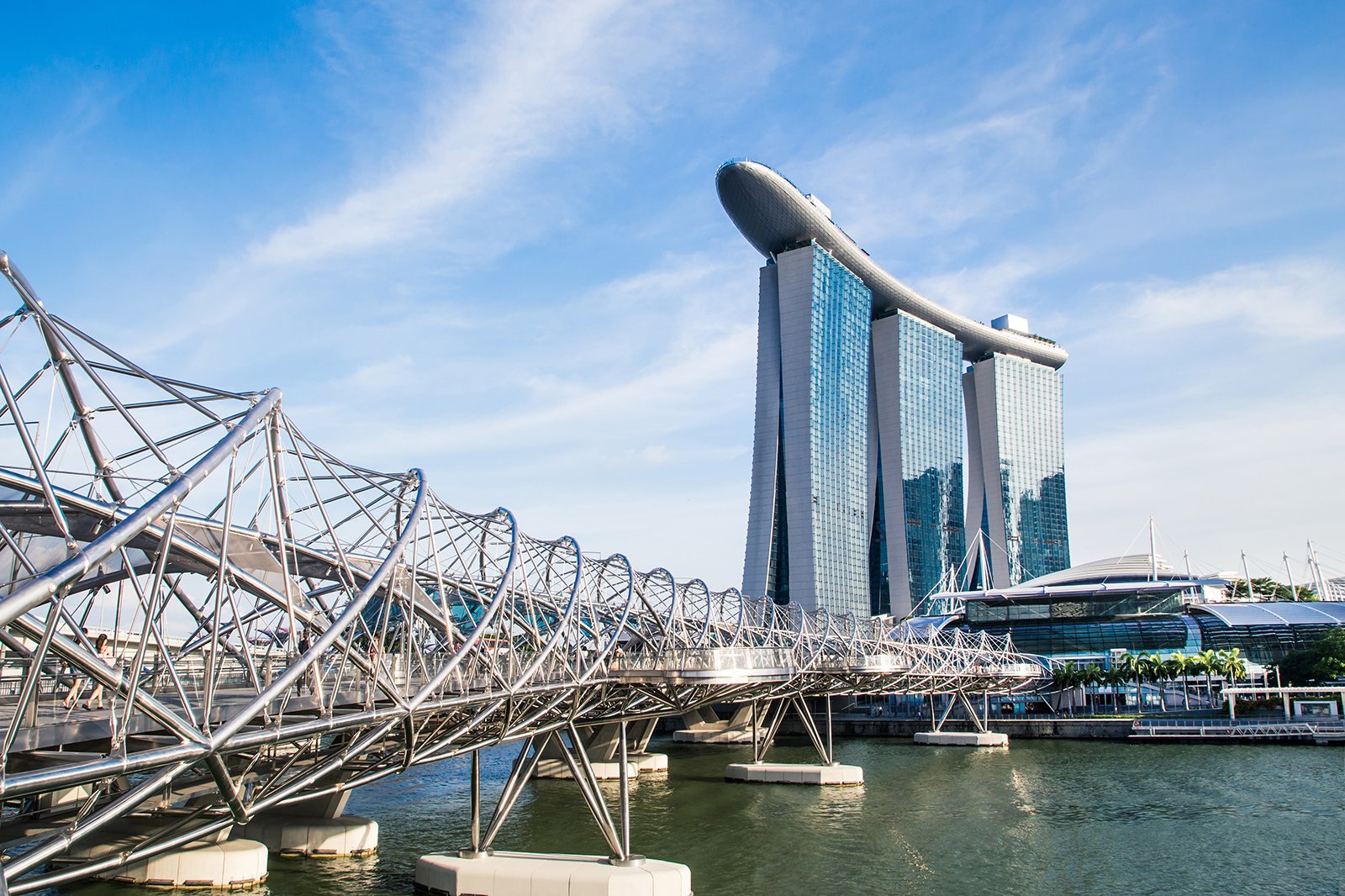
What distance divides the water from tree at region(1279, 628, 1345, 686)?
1302 inches

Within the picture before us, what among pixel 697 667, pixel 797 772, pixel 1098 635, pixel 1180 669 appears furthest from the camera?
pixel 1098 635

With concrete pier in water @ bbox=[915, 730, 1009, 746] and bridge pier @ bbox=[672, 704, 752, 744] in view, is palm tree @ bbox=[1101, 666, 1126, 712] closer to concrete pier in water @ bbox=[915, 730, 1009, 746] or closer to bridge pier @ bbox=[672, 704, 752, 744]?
concrete pier in water @ bbox=[915, 730, 1009, 746]

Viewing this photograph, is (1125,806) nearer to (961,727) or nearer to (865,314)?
(961,727)

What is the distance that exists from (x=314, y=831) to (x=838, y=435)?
136379mm

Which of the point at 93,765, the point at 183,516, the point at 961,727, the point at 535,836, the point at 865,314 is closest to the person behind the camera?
the point at 93,765

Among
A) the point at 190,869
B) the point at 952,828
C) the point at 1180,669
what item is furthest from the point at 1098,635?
the point at 190,869

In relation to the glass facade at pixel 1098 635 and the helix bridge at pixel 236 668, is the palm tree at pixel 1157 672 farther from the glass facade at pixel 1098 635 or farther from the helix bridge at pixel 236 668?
the helix bridge at pixel 236 668

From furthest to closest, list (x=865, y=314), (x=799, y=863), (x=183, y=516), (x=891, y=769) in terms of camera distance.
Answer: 1. (x=865, y=314)
2. (x=891, y=769)
3. (x=799, y=863)
4. (x=183, y=516)

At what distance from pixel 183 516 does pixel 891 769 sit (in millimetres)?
58586

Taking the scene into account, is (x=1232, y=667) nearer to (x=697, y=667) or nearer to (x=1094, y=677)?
(x=1094, y=677)

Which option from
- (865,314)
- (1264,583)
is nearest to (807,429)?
(865,314)

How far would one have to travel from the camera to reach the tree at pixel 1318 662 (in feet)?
353

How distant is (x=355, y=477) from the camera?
121ft

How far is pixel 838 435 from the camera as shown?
173m
